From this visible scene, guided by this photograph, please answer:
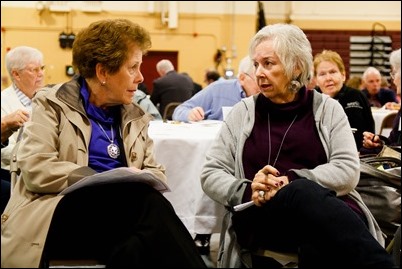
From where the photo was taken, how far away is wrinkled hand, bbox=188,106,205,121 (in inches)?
140

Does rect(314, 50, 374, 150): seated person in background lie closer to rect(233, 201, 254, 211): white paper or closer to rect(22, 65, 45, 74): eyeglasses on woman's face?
rect(22, 65, 45, 74): eyeglasses on woman's face

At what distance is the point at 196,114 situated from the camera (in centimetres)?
356

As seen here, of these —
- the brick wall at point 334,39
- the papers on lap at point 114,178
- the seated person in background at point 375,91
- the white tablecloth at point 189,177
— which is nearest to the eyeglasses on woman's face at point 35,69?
the white tablecloth at point 189,177

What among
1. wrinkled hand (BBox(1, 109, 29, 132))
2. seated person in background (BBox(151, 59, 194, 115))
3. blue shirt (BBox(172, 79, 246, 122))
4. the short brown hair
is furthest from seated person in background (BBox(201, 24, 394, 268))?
seated person in background (BBox(151, 59, 194, 115))

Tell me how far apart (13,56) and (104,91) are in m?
1.54

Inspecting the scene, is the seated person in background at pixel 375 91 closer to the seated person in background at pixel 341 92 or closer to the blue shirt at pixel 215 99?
the seated person in background at pixel 341 92

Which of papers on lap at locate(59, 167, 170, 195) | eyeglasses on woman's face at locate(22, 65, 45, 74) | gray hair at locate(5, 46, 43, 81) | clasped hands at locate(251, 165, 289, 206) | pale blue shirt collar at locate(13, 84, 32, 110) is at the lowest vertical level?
clasped hands at locate(251, 165, 289, 206)

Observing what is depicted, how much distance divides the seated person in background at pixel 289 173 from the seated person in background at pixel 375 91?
614 centimetres

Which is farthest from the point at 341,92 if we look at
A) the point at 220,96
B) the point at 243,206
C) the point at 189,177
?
the point at 243,206

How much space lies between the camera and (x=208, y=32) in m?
12.4

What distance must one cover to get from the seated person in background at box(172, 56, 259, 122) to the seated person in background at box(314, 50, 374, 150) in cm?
55

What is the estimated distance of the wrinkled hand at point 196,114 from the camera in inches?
140

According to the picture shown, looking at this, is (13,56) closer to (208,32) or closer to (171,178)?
(171,178)

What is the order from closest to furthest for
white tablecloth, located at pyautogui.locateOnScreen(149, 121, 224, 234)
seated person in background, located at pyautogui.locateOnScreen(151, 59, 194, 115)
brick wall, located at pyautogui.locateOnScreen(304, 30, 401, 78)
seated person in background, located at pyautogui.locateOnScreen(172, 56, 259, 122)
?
white tablecloth, located at pyautogui.locateOnScreen(149, 121, 224, 234) < seated person in background, located at pyautogui.locateOnScreen(172, 56, 259, 122) < seated person in background, located at pyautogui.locateOnScreen(151, 59, 194, 115) < brick wall, located at pyautogui.locateOnScreen(304, 30, 401, 78)
